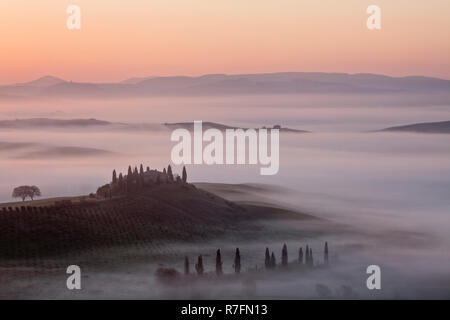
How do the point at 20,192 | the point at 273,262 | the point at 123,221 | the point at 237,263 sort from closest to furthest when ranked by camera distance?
the point at 237,263 → the point at 273,262 → the point at 123,221 → the point at 20,192

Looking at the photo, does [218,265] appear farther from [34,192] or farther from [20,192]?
[20,192]

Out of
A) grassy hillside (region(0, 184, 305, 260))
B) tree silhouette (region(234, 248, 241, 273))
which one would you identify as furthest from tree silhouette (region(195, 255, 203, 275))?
grassy hillside (region(0, 184, 305, 260))

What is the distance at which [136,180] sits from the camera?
54.7 m

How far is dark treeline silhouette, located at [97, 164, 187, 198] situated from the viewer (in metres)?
53.1

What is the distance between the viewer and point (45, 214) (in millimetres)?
47625

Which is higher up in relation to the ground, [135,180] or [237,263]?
[135,180]

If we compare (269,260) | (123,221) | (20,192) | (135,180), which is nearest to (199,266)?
(269,260)

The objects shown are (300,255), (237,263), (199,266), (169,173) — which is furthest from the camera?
(169,173)

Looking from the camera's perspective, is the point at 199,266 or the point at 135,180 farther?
the point at 135,180

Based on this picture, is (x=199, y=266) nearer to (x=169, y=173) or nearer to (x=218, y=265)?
(x=218, y=265)

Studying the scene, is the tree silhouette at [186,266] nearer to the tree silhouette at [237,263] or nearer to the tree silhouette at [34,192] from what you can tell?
the tree silhouette at [237,263]

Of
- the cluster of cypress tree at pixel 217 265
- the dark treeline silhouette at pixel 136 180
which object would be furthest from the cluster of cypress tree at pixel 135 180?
the cluster of cypress tree at pixel 217 265

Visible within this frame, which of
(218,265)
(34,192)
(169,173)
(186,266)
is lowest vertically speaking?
(186,266)

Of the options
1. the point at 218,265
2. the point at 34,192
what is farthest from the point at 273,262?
the point at 34,192
